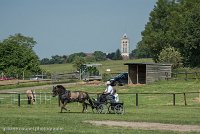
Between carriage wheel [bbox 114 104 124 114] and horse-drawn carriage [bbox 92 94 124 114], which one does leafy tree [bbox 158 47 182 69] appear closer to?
horse-drawn carriage [bbox 92 94 124 114]

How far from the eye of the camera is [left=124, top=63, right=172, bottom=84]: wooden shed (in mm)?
64512

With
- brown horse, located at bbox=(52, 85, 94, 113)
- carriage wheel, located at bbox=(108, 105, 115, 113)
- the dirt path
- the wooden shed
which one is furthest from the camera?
the wooden shed

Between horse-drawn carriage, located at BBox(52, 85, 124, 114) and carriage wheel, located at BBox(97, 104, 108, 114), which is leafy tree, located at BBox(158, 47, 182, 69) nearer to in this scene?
horse-drawn carriage, located at BBox(52, 85, 124, 114)

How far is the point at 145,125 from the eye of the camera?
2205 cm

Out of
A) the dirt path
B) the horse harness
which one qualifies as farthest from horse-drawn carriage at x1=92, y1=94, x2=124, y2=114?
the dirt path

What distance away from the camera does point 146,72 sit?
6431 centimetres

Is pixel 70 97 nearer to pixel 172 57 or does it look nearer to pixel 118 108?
pixel 118 108

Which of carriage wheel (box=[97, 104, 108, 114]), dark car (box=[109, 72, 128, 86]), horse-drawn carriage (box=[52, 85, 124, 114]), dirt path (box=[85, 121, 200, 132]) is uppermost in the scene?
dark car (box=[109, 72, 128, 86])

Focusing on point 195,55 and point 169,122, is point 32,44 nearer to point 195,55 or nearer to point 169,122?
point 195,55

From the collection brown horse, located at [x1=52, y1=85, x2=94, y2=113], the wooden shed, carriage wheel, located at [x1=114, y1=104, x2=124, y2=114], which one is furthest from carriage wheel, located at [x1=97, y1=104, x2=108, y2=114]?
the wooden shed

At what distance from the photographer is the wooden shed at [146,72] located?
212 feet

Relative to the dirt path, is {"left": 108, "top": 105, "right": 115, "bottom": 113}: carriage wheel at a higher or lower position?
higher

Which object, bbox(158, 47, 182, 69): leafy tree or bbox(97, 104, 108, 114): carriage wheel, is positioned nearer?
bbox(97, 104, 108, 114): carriage wheel

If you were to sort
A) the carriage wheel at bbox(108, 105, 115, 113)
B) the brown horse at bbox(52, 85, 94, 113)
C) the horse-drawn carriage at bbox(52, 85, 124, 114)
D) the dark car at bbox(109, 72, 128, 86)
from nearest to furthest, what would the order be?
the horse-drawn carriage at bbox(52, 85, 124, 114) < the carriage wheel at bbox(108, 105, 115, 113) < the brown horse at bbox(52, 85, 94, 113) < the dark car at bbox(109, 72, 128, 86)
